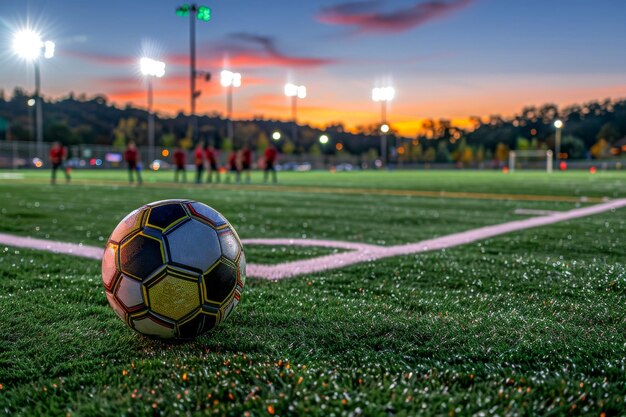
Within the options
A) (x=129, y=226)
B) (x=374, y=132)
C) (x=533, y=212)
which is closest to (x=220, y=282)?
(x=129, y=226)

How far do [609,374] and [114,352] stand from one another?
2.51m

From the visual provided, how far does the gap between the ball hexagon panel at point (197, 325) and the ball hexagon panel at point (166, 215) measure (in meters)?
0.52

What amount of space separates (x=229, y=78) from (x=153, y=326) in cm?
5425

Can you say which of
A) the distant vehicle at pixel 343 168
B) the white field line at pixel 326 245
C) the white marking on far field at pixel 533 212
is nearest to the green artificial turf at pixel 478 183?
the white marking on far field at pixel 533 212

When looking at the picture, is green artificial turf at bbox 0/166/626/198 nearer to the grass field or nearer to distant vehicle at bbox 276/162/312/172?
the grass field

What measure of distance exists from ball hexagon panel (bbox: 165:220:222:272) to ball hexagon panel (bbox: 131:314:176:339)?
1.08ft

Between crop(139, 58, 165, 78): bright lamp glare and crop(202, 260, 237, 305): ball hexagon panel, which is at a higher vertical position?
crop(139, 58, 165, 78): bright lamp glare

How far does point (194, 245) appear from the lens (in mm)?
3182

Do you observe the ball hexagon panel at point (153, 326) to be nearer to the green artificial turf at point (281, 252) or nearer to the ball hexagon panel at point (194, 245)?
the ball hexagon panel at point (194, 245)

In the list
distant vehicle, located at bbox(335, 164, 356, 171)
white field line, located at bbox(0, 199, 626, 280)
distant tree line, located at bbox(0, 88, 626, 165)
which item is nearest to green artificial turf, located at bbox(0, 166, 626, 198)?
white field line, located at bbox(0, 199, 626, 280)

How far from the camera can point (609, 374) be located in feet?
9.07

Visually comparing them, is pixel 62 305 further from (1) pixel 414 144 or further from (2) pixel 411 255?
(1) pixel 414 144

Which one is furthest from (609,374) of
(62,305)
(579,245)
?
(579,245)

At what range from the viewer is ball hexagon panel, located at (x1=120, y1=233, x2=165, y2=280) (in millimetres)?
3102
